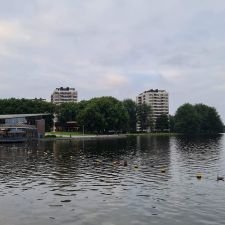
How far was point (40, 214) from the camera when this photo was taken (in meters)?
35.5

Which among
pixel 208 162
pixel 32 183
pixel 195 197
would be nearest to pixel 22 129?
pixel 208 162

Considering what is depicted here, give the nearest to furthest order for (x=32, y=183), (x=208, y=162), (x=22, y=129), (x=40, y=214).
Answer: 1. (x=40, y=214)
2. (x=32, y=183)
3. (x=208, y=162)
4. (x=22, y=129)

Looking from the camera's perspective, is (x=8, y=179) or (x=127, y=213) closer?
(x=127, y=213)

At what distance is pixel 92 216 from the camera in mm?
34656

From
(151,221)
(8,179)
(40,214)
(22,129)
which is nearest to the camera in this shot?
(151,221)

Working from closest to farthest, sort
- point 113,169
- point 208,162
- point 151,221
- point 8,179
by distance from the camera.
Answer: point 151,221, point 8,179, point 113,169, point 208,162

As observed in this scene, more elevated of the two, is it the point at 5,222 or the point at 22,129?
the point at 22,129

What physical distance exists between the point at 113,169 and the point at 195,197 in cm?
2550

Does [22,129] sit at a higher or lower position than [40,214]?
higher

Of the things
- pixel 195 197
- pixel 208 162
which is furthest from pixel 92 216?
pixel 208 162

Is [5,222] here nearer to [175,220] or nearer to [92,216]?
[92,216]

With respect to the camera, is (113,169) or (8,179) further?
(113,169)

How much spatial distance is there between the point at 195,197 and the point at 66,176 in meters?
22.1

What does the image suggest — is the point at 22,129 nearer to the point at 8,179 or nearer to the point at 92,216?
the point at 8,179
